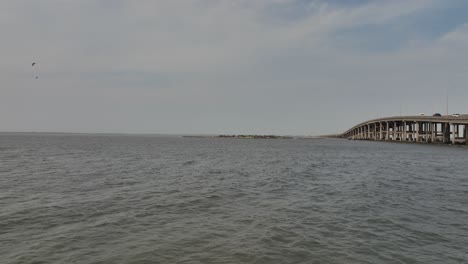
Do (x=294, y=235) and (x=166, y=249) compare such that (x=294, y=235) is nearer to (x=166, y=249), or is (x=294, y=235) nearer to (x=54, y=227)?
(x=166, y=249)

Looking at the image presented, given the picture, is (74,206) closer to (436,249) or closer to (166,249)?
(166,249)

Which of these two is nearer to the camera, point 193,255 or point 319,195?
point 193,255

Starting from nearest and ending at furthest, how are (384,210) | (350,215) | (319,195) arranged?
(350,215)
(384,210)
(319,195)

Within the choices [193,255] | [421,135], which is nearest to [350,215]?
[193,255]

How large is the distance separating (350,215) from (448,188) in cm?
1360

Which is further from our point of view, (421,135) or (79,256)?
(421,135)

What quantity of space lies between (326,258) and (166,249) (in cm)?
515

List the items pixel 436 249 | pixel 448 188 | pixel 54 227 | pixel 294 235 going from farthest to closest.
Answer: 1. pixel 448 188
2. pixel 54 227
3. pixel 294 235
4. pixel 436 249

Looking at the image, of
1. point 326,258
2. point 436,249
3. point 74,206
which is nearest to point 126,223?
point 74,206

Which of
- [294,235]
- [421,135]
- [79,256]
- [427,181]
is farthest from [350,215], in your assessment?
[421,135]

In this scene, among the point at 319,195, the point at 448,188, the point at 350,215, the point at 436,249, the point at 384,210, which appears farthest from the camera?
the point at 448,188

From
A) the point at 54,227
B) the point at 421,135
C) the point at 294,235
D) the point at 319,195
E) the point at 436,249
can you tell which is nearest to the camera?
the point at 436,249

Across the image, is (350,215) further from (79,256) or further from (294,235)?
(79,256)

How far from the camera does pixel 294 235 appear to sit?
12.9 metres
